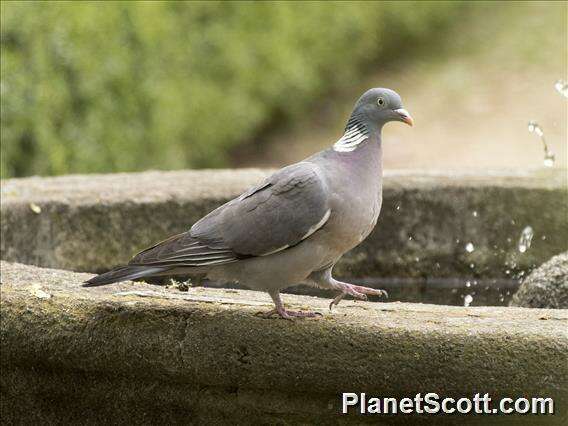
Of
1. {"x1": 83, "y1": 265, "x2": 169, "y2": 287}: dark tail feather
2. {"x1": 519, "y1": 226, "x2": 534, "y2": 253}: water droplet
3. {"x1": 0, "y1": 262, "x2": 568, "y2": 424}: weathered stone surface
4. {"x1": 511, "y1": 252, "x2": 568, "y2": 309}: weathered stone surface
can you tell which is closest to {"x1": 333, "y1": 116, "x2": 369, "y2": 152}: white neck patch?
{"x1": 0, "y1": 262, "x2": 568, "y2": 424}: weathered stone surface

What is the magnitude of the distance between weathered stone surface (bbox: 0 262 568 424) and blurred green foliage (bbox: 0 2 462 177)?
9.60 feet

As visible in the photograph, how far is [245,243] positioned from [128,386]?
49cm

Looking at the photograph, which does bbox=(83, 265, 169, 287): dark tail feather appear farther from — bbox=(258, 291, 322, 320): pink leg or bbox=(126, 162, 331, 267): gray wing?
bbox=(258, 291, 322, 320): pink leg

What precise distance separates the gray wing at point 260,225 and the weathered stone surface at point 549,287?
92cm

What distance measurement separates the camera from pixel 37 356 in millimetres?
3059

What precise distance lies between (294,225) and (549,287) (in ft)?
3.24

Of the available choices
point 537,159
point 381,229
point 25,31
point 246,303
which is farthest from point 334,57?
point 246,303

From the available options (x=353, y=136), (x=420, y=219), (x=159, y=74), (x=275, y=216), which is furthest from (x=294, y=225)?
(x=159, y=74)

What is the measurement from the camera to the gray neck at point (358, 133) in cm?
314

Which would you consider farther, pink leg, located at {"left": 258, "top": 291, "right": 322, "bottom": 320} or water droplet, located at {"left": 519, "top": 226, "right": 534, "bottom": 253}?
water droplet, located at {"left": 519, "top": 226, "right": 534, "bottom": 253}

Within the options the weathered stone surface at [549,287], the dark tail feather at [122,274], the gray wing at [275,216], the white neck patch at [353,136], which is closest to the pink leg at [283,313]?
the gray wing at [275,216]

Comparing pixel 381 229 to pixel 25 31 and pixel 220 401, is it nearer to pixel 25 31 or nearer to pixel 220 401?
pixel 220 401

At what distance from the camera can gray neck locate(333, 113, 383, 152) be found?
10.3 feet

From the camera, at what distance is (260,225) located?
3029 millimetres
